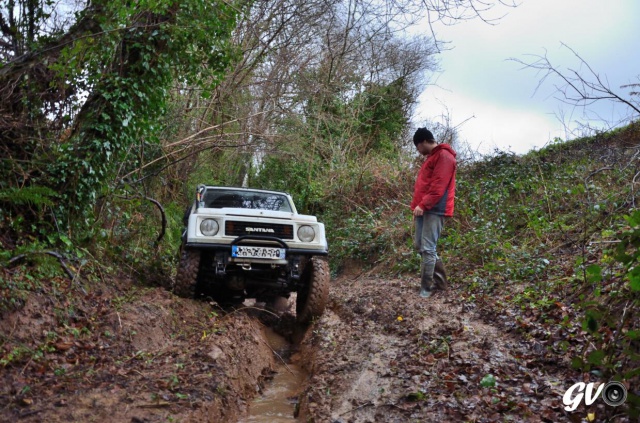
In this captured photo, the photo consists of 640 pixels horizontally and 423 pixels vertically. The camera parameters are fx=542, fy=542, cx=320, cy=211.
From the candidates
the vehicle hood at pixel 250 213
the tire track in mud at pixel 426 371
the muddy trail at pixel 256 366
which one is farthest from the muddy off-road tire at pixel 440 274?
the vehicle hood at pixel 250 213

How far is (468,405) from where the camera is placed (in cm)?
354

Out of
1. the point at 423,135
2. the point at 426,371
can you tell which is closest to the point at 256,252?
the point at 423,135

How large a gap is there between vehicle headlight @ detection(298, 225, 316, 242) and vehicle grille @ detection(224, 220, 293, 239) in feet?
0.57

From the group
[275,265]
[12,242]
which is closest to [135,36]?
[12,242]

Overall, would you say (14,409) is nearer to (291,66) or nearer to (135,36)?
(135,36)

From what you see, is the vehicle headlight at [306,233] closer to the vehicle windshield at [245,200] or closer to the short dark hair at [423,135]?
the vehicle windshield at [245,200]

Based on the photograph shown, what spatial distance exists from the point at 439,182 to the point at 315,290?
1.94m

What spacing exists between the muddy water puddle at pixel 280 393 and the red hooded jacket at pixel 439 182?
2377 millimetres

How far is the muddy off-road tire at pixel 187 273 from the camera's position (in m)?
6.32

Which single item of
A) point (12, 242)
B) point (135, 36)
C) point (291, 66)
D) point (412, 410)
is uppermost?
point (291, 66)

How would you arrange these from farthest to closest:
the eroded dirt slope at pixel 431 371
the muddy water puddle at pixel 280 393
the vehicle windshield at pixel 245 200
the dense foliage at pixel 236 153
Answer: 1. the vehicle windshield at pixel 245 200
2. the dense foliage at pixel 236 153
3. the muddy water puddle at pixel 280 393
4. the eroded dirt slope at pixel 431 371

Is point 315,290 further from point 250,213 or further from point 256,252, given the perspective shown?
point 250,213

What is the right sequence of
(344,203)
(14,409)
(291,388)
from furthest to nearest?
(344,203) → (291,388) → (14,409)

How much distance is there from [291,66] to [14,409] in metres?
12.1
